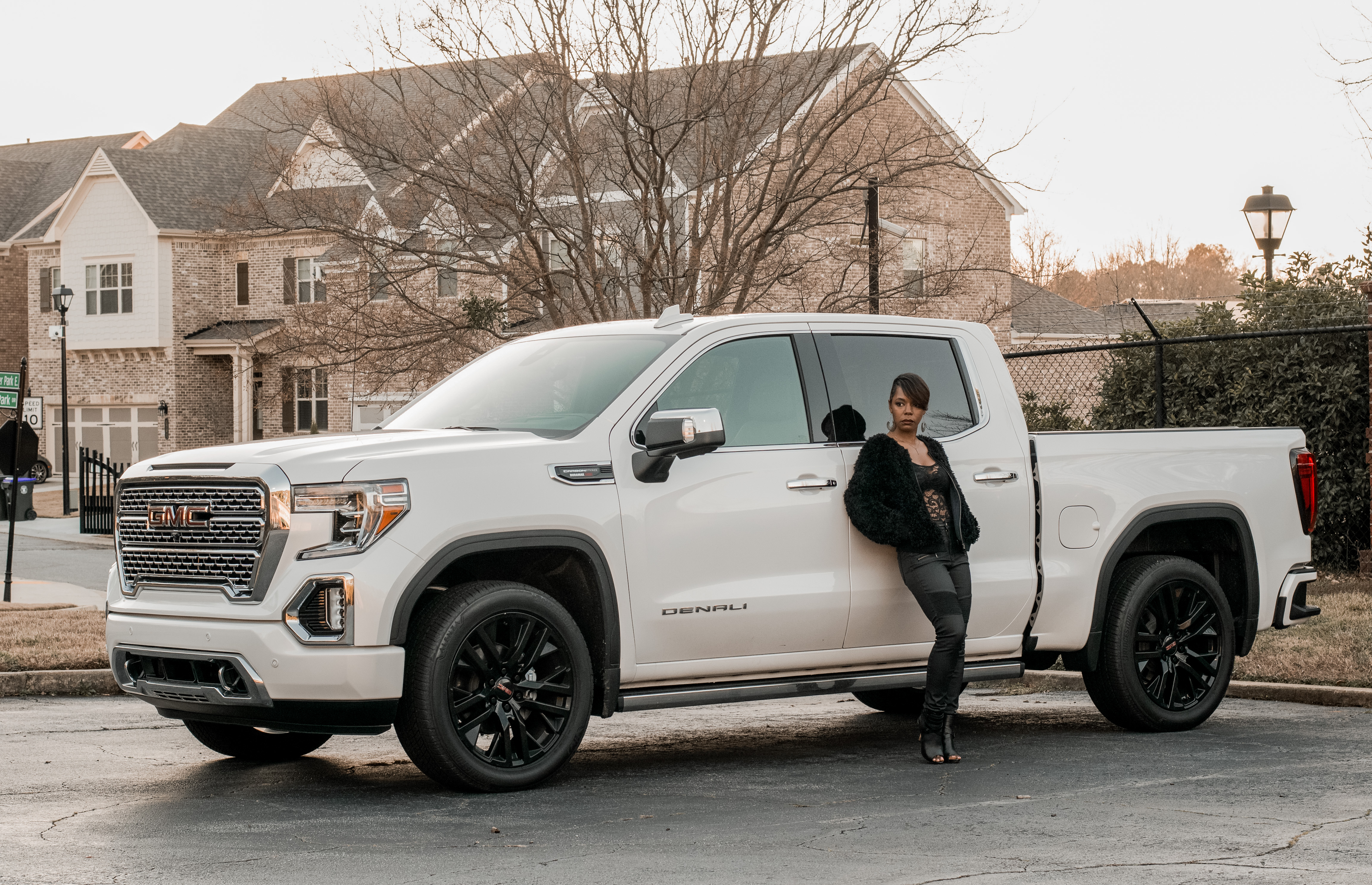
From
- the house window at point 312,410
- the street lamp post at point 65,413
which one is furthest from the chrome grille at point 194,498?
the house window at point 312,410

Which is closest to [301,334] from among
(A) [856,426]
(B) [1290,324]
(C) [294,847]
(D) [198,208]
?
(B) [1290,324]

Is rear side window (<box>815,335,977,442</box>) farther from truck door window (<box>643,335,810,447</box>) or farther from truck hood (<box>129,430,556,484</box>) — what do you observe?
truck hood (<box>129,430,556,484</box>)

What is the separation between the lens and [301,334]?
820 inches

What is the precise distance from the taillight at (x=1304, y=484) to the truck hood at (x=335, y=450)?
181 inches

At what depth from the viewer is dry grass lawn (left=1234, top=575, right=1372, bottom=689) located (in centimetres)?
1023

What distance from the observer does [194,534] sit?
691cm

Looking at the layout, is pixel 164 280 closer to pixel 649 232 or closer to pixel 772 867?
pixel 649 232

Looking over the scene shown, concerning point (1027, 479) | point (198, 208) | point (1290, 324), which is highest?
point (198, 208)

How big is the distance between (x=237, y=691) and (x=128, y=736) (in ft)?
8.81

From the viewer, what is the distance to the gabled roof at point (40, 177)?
2167 inches

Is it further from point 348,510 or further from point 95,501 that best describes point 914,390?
point 95,501

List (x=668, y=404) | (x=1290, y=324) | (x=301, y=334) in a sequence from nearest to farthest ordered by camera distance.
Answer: (x=668, y=404) → (x=1290, y=324) → (x=301, y=334)

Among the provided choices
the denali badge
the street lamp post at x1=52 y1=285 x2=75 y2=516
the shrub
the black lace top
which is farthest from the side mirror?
the street lamp post at x1=52 y1=285 x2=75 y2=516

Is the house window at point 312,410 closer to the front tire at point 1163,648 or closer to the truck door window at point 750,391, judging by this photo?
the front tire at point 1163,648
